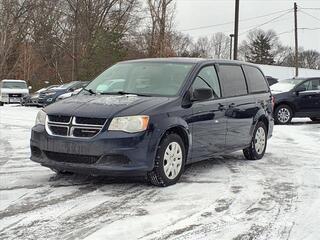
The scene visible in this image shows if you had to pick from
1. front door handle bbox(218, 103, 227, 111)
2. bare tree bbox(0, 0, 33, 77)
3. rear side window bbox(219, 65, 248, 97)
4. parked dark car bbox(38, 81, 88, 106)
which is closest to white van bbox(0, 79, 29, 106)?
parked dark car bbox(38, 81, 88, 106)

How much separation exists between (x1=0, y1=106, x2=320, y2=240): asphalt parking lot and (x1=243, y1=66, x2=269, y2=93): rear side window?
53.4 inches

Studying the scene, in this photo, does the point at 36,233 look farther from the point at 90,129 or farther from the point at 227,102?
the point at 227,102

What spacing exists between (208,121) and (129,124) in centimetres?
157

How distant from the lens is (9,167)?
7.95 meters

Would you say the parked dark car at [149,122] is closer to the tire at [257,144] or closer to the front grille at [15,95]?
the tire at [257,144]

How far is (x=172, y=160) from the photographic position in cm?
672

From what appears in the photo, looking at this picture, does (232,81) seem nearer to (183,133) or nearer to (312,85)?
(183,133)

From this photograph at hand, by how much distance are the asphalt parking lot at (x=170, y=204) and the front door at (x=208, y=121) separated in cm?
37

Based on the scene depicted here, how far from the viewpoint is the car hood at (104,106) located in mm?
6324

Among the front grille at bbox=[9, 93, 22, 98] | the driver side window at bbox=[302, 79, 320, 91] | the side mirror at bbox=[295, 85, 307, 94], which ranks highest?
the driver side window at bbox=[302, 79, 320, 91]

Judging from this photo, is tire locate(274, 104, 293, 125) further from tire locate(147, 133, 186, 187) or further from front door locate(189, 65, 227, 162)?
tire locate(147, 133, 186, 187)

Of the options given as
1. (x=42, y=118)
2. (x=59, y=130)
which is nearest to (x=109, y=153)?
(x=59, y=130)

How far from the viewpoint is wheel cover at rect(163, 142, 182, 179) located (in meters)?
6.61

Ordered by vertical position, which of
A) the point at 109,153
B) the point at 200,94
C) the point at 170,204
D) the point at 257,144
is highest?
the point at 200,94
